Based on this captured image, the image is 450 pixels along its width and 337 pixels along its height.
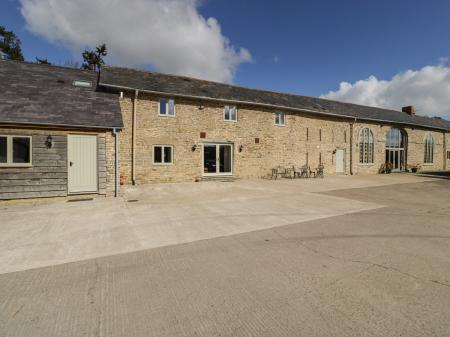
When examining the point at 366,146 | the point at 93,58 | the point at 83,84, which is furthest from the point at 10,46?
the point at 366,146

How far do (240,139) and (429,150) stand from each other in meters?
23.4

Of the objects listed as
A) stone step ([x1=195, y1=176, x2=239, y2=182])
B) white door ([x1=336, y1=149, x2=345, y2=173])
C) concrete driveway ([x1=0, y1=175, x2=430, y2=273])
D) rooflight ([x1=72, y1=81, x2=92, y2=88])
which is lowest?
concrete driveway ([x1=0, y1=175, x2=430, y2=273])

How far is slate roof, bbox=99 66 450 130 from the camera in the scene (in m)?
13.8

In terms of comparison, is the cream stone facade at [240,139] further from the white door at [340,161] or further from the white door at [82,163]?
the white door at [82,163]

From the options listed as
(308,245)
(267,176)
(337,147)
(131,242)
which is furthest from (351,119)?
(131,242)

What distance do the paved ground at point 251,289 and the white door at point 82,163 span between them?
14.0 feet

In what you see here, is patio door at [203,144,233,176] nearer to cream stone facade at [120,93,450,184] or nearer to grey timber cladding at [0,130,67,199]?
cream stone facade at [120,93,450,184]

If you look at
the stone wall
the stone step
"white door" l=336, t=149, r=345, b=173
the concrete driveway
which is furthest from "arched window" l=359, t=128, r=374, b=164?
the stone wall

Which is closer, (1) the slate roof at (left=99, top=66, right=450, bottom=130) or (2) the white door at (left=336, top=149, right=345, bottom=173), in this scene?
(1) the slate roof at (left=99, top=66, right=450, bottom=130)

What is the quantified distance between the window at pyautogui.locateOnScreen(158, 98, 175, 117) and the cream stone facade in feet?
0.72

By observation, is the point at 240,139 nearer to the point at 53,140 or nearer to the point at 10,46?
the point at 53,140

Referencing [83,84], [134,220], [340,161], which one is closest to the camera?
[134,220]

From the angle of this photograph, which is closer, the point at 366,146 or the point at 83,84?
the point at 83,84

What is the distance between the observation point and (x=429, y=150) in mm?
26625
